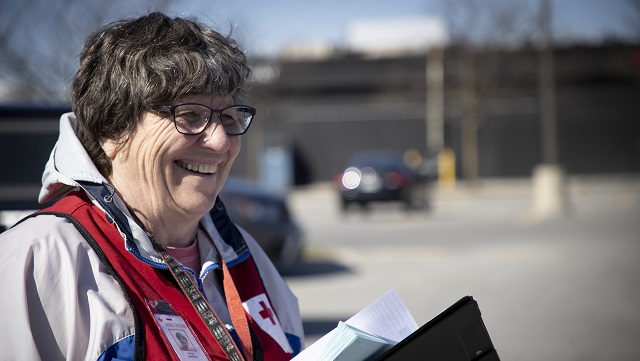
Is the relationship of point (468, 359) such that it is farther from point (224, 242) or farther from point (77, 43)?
point (77, 43)

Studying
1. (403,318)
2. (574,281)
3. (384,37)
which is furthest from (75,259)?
(384,37)

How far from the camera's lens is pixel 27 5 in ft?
29.7

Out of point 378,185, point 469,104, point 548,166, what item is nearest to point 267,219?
point 378,185

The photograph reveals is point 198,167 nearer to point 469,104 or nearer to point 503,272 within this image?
point 503,272

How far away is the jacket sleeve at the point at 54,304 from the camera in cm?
171

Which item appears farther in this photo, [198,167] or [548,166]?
[548,166]

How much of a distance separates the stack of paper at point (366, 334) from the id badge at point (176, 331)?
0.24m

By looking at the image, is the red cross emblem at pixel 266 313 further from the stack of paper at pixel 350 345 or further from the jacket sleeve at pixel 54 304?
the jacket sleeve at pixel 54 304

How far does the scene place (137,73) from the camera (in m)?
2.05

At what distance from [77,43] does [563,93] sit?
1121 inches

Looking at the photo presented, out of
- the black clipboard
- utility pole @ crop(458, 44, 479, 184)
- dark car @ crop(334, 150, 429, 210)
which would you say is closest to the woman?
the black clipboard

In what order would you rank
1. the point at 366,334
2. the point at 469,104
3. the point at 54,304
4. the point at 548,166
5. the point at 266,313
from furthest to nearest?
the point at 469,104 → the point at 548,166 → the point at 266,313 → the point at 366,334 → the point at 54,304

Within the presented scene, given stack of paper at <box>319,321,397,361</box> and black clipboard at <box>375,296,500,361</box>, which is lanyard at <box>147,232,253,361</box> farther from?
black clipboard at <box>375,296,500,361</box>

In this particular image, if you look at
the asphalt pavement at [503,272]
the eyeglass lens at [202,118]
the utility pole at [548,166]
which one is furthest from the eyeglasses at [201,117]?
the utility pole at [548,166]
